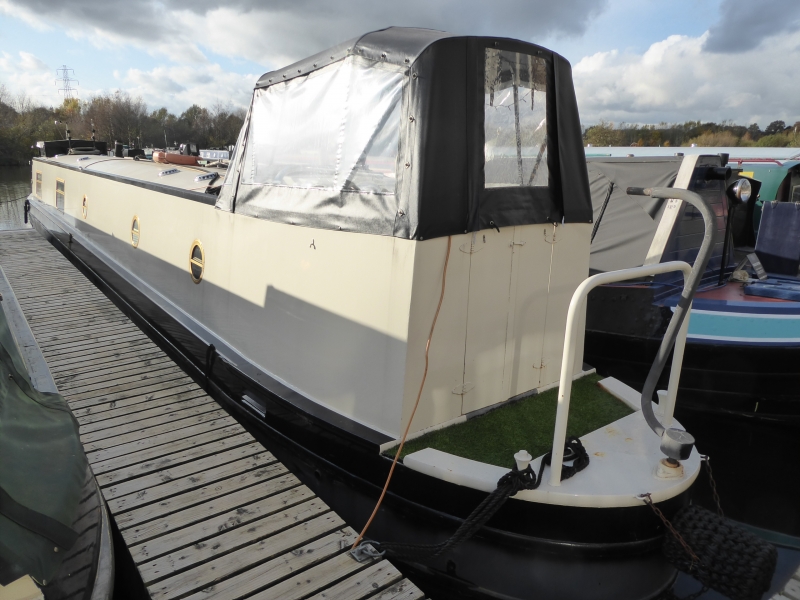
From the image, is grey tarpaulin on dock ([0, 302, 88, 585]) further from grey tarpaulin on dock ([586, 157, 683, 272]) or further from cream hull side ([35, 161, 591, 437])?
grey tarpaulin on dock ([586, 157, 683, 272])

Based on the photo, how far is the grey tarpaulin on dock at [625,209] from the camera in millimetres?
6344

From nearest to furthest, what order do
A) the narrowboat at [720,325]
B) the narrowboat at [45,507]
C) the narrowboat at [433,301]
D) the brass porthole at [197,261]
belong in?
the narrowboat at [45,507]
the narrowboat at [433,301]
the brass porthole at [197,261]
the narrowboat at [720,325]

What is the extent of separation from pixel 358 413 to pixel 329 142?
1.55 metres

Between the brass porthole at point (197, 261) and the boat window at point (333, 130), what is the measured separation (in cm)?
109

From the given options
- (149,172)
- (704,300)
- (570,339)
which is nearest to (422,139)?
(570,339)

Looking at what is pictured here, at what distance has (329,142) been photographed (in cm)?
325

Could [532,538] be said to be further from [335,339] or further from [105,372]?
[105,372]

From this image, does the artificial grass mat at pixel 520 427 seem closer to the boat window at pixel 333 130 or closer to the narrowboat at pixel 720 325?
the boat window at pixel 333 130

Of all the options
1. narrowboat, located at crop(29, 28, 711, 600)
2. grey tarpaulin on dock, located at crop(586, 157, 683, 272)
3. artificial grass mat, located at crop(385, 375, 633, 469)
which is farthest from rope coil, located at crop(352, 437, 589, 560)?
grey tarpaulin on dock, located at crop(586, 157, 683, 272)

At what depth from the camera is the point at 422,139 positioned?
279 centimetres

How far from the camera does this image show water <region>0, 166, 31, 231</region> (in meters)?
19.0

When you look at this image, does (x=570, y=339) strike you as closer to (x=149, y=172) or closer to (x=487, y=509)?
(x=487, y=509)

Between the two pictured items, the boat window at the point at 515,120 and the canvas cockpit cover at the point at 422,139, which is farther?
the boat window at the point at 515,120

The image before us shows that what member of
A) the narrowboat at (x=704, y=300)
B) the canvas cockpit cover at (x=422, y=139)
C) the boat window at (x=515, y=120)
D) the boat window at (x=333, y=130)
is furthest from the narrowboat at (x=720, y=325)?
the boat window at (x=333, y=130)
